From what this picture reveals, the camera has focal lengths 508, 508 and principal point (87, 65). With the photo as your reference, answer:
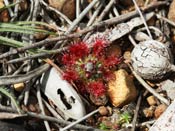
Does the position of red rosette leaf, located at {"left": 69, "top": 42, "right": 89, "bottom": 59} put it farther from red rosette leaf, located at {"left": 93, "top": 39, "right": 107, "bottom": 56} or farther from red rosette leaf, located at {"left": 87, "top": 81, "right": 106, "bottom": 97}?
red rosette leaf, located at {"left": 87, "top": 81, "right": 106, "bottom": 97}

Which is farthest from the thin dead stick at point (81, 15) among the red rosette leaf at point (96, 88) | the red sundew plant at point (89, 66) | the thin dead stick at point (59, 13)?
the red rosette leaf at point (96, 88)

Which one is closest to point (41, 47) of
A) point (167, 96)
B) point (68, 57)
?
point (68, 57)

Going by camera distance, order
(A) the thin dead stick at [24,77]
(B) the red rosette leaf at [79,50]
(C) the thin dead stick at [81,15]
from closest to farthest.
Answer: (A) the thin dead stick at [24,77] < (B) the red rosette leaf at [79,50] < (C) the thin dead stick at [81,15]

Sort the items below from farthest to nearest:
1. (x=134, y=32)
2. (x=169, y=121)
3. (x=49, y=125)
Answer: (x=134, y=32) → (x=49, y=125) → (x=169, y=121)

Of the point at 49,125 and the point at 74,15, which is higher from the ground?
the point at 74,15

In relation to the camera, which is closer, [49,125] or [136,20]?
[49,125]

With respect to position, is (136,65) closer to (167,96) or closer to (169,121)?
(167,96)

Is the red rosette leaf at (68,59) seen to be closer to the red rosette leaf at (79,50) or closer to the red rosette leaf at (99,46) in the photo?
the red rosette leaf at (79,50)
